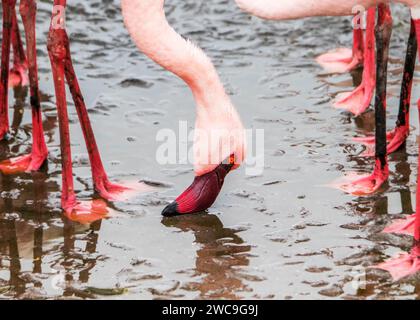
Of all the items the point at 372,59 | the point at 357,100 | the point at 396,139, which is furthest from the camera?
the point at 357,100

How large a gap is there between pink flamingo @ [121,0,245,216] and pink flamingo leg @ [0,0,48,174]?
126 cm

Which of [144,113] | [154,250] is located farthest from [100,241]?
[144,113]

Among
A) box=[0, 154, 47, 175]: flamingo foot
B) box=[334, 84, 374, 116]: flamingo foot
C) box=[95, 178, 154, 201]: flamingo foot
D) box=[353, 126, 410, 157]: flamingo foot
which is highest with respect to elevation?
box=[334, 84, 374, 116]: flamingo foot

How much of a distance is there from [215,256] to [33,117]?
7.23ft

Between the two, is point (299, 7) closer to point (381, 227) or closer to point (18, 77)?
point (381, 227)

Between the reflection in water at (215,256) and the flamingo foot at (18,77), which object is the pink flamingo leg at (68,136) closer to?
the reflection in water at (215,256)

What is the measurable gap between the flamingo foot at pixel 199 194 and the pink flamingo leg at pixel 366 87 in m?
2.33

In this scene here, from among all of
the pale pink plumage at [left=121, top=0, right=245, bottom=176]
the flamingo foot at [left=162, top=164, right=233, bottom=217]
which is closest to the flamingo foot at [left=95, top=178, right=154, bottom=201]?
the flamingo foot at [left=162, top=164, right=233, bottom=217]

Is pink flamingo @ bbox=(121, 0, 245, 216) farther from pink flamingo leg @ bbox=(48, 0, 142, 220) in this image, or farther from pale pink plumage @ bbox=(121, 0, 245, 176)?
pink flamingo leg @ bbox=(48, 0, 142, 220)

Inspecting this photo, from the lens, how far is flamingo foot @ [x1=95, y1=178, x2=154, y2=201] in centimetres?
841

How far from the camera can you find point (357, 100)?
998 cm

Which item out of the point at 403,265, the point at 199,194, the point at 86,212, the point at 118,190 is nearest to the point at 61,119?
the point at 86,212

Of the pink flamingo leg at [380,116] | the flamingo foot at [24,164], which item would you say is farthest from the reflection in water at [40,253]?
the pink flamingo leg at [380,116]

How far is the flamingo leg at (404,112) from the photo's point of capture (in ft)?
28.3
